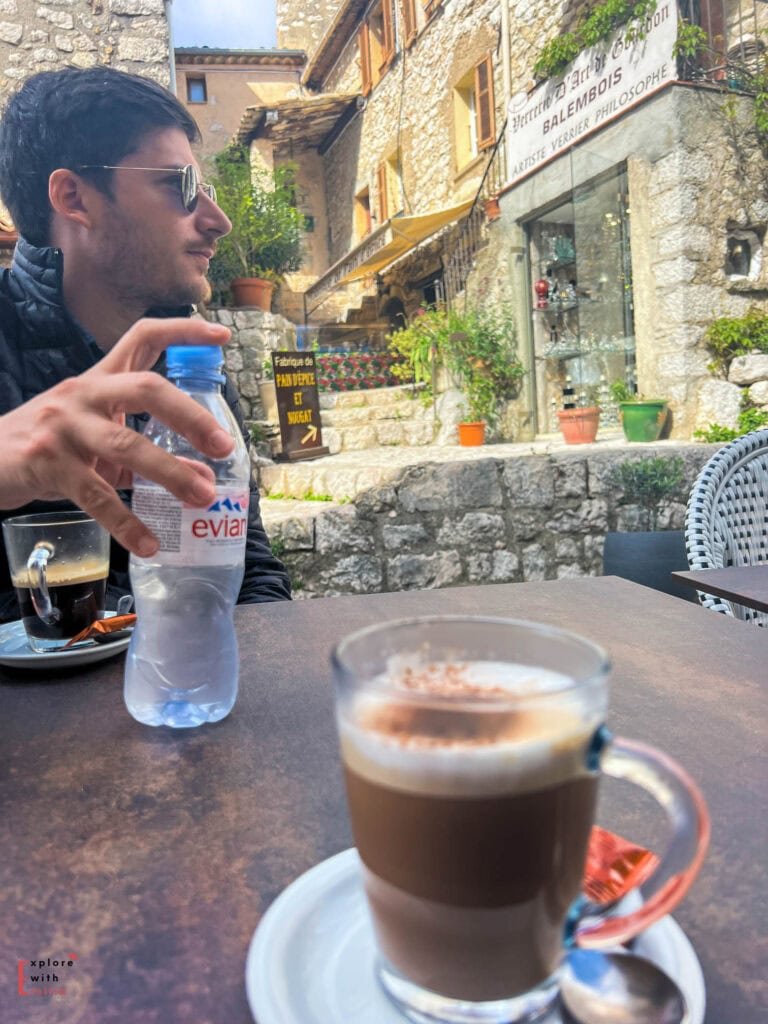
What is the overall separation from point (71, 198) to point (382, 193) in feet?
34.0

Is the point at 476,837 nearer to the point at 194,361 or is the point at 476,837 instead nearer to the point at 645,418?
the point at 194,361

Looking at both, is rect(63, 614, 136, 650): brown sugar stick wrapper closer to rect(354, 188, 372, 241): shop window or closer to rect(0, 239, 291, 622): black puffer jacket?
rect(0, 239, 291, 622): black puffer jacket

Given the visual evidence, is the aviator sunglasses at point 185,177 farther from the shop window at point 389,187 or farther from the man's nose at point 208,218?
the shop window at point 389,187

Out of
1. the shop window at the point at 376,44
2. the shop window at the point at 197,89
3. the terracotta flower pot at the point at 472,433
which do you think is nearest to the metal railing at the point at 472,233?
the terracotta flower pot at the point at 472,433

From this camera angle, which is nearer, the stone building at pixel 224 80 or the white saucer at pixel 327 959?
the white saucer at pixel 327 959

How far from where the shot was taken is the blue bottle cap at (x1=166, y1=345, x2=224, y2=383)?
30.4 inches

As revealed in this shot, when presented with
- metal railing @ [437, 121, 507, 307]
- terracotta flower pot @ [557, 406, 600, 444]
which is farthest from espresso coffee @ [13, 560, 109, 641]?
metal railing @ [437, 121, 507, 307]

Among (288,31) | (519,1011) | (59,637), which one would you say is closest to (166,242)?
(59,637)

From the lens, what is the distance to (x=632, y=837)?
1.68 ft

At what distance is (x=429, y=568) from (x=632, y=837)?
3686 millimetres

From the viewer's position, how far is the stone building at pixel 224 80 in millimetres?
13430

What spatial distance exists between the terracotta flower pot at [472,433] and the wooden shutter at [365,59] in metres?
7.44

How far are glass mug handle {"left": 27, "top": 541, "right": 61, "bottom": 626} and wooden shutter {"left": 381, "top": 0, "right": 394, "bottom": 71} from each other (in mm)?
11502

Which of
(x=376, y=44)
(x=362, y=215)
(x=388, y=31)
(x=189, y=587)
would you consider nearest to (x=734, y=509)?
(x=189, y=587)
